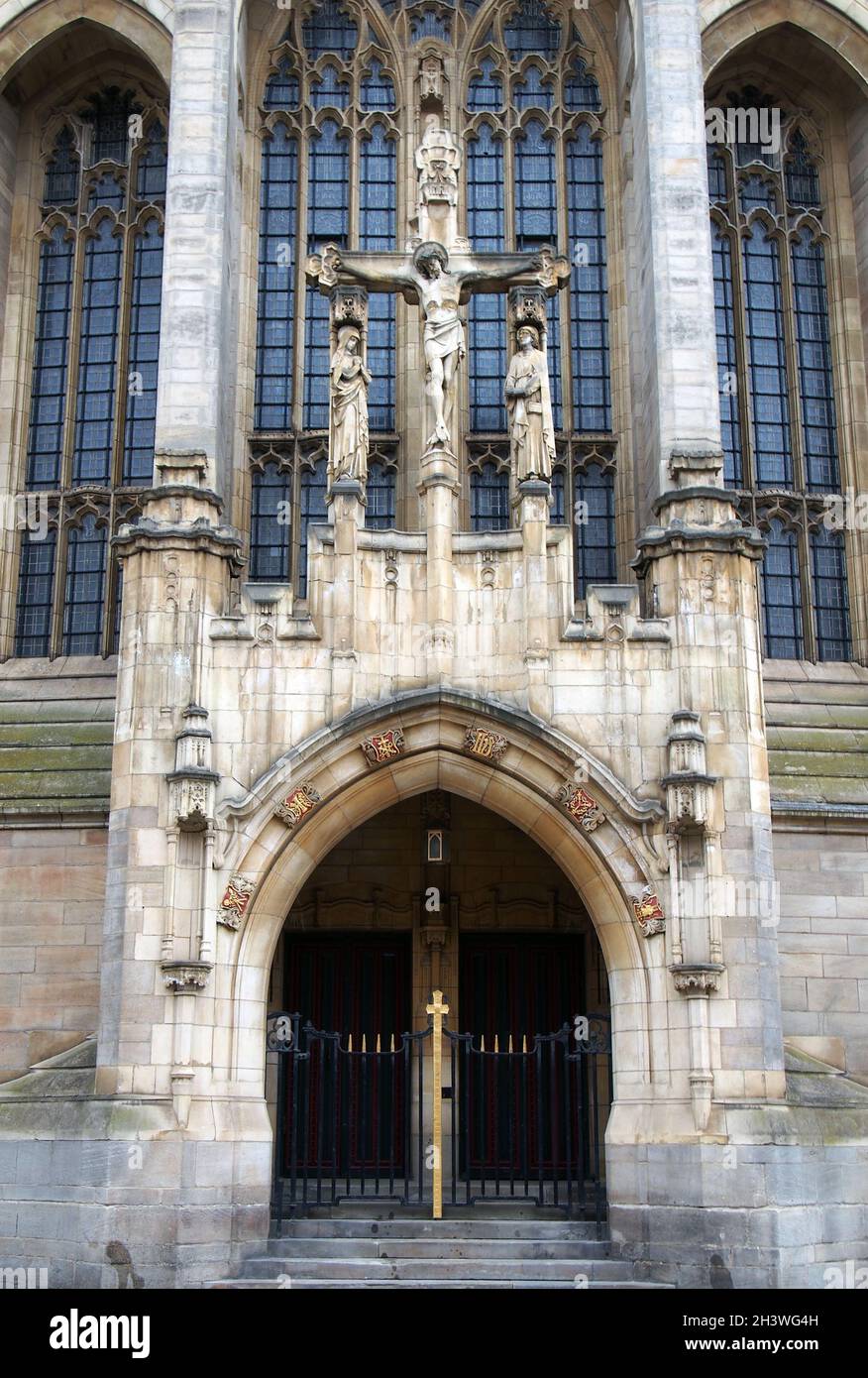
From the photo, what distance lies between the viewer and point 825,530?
19.8m

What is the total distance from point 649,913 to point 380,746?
9.77 feet

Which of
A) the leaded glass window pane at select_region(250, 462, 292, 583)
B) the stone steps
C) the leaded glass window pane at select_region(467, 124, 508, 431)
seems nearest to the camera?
the stone steps

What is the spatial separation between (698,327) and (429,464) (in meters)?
3.46

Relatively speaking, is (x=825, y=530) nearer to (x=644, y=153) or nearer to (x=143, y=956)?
(x=644, y=153)

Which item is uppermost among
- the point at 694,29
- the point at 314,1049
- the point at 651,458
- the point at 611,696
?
the point at 694,29

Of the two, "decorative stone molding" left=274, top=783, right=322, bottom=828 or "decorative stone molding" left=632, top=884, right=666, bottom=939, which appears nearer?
"decorative stone molding" left=632, top=884, right=666, bottom=939

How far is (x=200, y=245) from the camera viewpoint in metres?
17.0

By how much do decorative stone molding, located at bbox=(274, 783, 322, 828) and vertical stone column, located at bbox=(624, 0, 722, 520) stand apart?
16.3 feet

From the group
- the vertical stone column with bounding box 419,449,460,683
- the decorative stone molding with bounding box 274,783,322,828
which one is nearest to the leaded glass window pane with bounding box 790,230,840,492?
the vertical stone column with bounding box 419,449,460,683

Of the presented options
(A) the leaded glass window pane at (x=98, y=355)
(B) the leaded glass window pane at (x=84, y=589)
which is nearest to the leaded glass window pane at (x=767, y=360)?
(A) the leaded glass window pane at (x=98, y=355)

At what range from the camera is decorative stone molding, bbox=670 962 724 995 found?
562 inches

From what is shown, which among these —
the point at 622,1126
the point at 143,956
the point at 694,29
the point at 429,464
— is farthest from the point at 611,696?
the point at 694,29

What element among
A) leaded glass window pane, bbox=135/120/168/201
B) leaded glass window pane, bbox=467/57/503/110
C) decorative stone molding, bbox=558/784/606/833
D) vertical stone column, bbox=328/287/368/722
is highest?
leaded glass window pane, bbox=467/57/503/110

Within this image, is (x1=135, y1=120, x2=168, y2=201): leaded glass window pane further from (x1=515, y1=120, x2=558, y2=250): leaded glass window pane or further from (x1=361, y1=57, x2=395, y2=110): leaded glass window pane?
(x1=515, y1=120, x2=558, y2=250): leaded glass window pane
